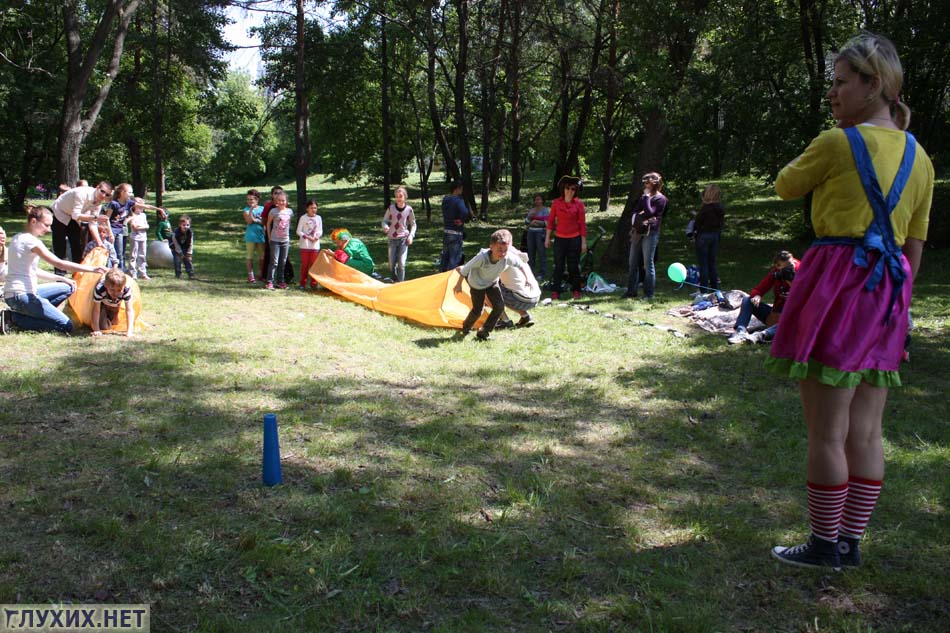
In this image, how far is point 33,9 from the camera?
26594mm

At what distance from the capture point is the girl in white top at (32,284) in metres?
7.64

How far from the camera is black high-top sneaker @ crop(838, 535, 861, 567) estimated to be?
331 cm

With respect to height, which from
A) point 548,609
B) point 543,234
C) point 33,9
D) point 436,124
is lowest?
point 548,609

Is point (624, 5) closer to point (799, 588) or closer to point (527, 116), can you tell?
point (799, 588)

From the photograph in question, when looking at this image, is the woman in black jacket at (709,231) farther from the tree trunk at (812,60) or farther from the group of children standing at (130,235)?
the group of children standing at (130,235)

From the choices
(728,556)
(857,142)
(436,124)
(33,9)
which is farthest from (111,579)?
(33,9)

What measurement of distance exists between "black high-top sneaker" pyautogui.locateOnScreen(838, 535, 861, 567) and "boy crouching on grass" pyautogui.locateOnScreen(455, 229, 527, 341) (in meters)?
5.37

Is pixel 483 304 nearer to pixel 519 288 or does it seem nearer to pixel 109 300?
pixel 519 288

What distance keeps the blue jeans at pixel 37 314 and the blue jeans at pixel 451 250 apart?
A: 20.1 feet

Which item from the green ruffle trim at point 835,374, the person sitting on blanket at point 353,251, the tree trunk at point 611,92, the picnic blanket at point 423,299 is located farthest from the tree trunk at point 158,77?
the green ruffle trim at point 835,374

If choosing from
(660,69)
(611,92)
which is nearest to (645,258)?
(660,69)

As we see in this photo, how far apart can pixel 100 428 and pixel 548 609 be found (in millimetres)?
3590

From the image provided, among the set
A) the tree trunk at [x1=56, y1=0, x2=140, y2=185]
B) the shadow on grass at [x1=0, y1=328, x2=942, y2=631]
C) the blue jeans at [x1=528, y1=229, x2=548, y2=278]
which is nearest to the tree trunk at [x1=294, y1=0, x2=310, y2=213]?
the tree trunk at [x1=56, y1=0, x2=140, y2=185]

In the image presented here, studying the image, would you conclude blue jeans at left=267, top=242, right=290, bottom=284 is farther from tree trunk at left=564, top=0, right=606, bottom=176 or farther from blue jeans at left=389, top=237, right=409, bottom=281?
tree trunk at left=564, top=0, right=606, bottom=176
